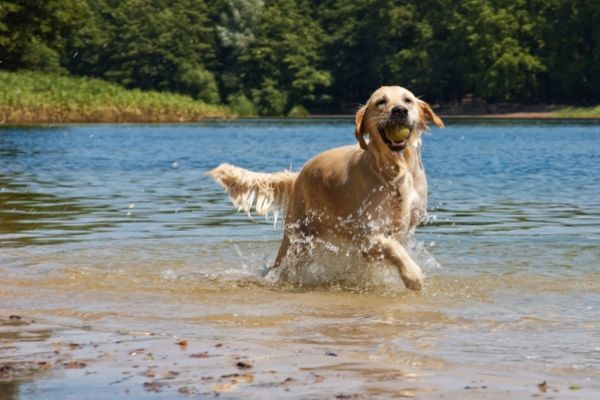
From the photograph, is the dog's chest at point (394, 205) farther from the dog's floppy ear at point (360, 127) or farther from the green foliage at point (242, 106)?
the green foliage at point (242, 106)

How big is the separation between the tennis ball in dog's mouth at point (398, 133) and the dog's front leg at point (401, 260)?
2.38 feet

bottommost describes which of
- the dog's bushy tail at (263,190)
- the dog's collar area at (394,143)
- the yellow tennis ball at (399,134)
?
the dog's bushy tail at (263,190)

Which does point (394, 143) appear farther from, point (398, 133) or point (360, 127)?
point (360, 127)

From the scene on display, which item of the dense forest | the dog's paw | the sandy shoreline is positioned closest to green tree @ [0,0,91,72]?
the dense forest

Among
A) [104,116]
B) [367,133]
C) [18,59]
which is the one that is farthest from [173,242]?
[18,59]

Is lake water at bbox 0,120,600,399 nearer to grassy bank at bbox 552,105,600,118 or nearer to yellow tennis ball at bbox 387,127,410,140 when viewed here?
yellow tennis ball at bbox 387,127,410,140

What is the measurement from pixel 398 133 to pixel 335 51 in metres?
96.1

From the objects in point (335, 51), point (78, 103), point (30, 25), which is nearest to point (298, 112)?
point (335, 51)

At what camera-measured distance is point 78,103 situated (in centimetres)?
5384

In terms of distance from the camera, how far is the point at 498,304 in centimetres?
765

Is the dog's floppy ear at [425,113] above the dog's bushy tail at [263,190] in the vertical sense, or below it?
above

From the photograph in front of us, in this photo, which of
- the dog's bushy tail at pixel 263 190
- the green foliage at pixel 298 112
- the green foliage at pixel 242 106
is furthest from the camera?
the green foliage at pixel 298 112

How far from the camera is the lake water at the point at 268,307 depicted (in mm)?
5039

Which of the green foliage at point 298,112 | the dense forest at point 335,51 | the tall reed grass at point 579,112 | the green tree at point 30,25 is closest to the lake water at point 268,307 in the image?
the green tree at point 30,25
